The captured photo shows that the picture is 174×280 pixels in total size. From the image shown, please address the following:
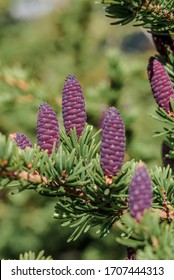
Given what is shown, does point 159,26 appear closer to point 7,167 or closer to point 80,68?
point 7,167

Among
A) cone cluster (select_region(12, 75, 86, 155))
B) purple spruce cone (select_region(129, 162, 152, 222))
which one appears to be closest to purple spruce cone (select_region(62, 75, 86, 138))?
cone cluster (select_region(12, 75, 86, 155))

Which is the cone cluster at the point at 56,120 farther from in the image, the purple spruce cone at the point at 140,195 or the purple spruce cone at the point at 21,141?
the purple spruce cone at the point at 140,195

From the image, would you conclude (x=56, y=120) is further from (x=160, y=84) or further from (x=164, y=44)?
(x=164, y=44)

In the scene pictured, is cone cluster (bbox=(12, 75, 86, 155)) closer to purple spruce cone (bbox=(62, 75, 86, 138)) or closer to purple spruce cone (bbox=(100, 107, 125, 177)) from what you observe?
purple spruce cone (bbox=(62, 75, 86, 138))

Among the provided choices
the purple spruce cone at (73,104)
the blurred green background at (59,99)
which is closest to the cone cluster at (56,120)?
the purple spruce cone at (73,104)

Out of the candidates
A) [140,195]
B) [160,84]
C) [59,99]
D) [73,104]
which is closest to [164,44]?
[160,84]
